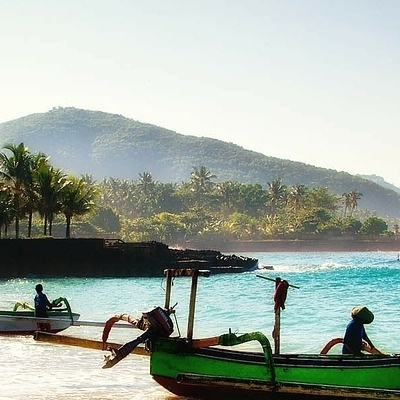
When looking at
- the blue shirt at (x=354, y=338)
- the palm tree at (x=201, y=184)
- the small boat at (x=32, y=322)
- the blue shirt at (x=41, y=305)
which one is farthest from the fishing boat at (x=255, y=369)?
the palm tree at (x=201, y=184)

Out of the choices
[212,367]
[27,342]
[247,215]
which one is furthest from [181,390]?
[247,215]

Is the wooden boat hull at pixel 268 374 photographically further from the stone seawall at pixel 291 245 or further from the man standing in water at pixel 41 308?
the stone seawall at pixel 291 245

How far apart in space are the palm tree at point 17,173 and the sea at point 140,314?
843 cm

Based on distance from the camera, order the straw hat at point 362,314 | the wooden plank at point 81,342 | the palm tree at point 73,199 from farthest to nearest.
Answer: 1. the palm tree at point 73,199
2. the wooden plank at point 81,342
3. the straw hat at point 362,314

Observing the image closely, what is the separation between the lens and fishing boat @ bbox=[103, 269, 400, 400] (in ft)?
40.1

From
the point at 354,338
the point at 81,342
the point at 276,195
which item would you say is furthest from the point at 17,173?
the point at 276,195

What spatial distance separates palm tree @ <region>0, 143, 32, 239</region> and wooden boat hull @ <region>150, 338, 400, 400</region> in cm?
5014

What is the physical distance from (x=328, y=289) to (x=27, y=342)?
3286 cm

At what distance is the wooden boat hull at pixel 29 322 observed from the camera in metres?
22.2

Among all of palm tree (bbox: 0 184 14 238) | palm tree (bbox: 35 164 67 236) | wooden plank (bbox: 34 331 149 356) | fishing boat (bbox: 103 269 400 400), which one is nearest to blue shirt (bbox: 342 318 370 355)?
fishing boat (bbox: 103 269 400 400)

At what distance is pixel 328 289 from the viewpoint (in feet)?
169

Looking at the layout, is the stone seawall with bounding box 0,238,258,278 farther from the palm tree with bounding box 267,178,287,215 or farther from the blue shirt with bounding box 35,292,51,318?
the palm tree with bounding box 267,178,287,215

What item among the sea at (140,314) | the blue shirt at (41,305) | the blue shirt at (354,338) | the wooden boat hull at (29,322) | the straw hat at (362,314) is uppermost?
the straw hat at (362,314)

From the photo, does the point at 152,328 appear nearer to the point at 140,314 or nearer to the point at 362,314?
the point at 362,314
